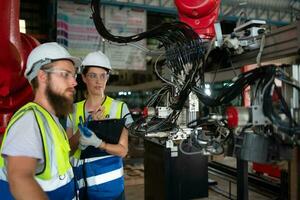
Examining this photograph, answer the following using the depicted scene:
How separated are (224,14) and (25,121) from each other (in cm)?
504

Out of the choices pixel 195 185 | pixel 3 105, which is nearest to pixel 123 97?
pixel 195 185

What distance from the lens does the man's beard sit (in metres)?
1.34

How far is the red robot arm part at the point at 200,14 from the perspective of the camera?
1.67m

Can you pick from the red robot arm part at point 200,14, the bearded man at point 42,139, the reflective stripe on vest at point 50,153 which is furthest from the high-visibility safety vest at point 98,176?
the red robot arm part at point 200,14

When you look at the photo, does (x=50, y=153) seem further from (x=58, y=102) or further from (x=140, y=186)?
(x=140, y=186)

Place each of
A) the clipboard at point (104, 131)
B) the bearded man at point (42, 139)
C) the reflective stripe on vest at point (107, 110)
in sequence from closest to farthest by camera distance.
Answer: the bearded man at point (42, 139) → the clipboard at point (104, 131) → the reflective stripe on vest at point (107, 110)

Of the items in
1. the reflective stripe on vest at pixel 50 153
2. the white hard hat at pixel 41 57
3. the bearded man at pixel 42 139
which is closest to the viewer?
the bearded man at pixel 42 139

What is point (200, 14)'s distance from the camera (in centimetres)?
169

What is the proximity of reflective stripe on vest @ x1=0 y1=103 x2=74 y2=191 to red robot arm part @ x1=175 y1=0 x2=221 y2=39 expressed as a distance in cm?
90

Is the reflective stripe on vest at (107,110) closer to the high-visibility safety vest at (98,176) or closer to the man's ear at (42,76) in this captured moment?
the high-visibility safety vest at (98,176)

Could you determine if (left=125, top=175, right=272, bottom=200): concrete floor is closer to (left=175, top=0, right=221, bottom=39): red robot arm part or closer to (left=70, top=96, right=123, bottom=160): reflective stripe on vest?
(left=70, top=96, right=123, bottom=160): reflective stripe on vest

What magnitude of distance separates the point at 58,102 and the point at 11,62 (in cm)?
32

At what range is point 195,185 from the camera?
153 inches

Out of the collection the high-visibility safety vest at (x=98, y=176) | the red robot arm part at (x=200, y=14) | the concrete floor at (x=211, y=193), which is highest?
the red robot arm part at (x=200, y=14)
